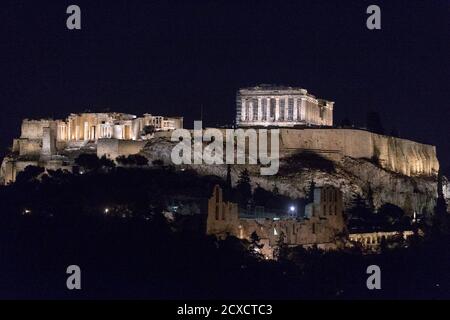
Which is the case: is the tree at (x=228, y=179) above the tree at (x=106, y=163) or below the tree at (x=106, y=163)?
below

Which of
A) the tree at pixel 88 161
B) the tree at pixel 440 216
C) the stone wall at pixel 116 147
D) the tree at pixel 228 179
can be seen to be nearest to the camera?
the tree at pixel 228 179

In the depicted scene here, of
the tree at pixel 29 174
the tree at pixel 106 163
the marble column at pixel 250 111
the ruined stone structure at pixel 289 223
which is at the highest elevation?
the marble column at pixel 250 111

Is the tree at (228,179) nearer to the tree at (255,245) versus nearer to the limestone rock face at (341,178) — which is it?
the limestone rock face at (341,178)

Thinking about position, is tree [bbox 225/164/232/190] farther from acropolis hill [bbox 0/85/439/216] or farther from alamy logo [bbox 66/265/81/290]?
alamy logo [bbox 66/265/81/290]

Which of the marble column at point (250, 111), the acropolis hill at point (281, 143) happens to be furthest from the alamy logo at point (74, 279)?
the marble column at point (250, 111)

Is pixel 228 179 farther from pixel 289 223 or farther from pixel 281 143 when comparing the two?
pixel 289 223

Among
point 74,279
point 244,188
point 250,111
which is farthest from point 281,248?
point 250,111

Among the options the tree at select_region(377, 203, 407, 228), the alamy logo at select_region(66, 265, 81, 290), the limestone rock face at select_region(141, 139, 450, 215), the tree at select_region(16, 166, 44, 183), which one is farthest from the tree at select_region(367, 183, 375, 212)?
the alamy logo at select_region(66, 265, 81, 290)
